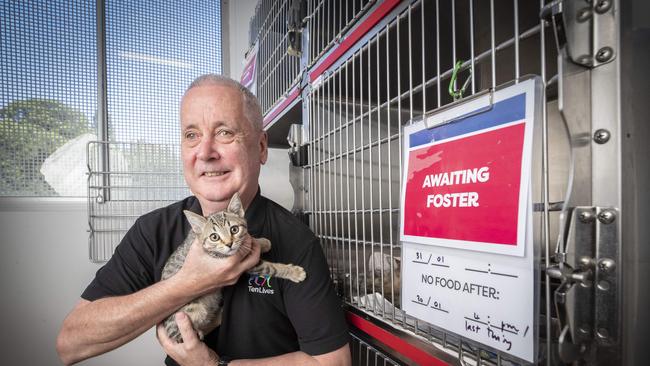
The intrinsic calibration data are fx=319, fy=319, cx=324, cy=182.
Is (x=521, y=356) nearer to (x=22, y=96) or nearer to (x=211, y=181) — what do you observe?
(x=211, y=181)

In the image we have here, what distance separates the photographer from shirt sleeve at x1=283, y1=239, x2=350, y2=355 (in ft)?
2.12

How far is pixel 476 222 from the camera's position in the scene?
1.32 ft

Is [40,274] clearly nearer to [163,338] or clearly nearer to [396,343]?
[163,338]

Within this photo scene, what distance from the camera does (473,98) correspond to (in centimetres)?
41

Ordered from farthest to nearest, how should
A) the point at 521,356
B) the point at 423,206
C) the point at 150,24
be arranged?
the point at 150,24 → the point at 423,206 → the point at 521,356

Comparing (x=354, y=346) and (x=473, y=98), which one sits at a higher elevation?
(x=473, y=98)

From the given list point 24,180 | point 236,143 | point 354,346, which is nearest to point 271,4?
point 236,143

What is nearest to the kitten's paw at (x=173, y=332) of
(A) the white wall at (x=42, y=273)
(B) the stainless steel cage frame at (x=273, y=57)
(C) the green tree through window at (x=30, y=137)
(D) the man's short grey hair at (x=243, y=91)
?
(D) the man's short grey hair at (x=243, y=91)

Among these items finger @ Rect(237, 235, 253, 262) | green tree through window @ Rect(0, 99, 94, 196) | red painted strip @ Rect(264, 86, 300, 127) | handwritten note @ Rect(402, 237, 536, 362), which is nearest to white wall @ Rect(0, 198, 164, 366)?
green tree through window @ Rect(0, 99, 94, 196)

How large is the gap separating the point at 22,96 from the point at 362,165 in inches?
80.2

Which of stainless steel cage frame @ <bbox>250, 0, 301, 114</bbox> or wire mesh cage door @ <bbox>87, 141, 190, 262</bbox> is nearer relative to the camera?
stainless steel cage frame @ <bbox>250, 0, 301, 114</bbox>

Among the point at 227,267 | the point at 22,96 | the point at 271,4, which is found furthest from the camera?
the point at 22,96

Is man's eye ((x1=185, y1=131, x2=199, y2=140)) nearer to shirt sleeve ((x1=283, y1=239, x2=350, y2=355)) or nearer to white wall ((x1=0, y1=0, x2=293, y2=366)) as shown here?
shirt sleeve ((x1=283, y1=239, x2=350, y2=355))

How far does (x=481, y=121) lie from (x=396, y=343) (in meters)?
0.41
